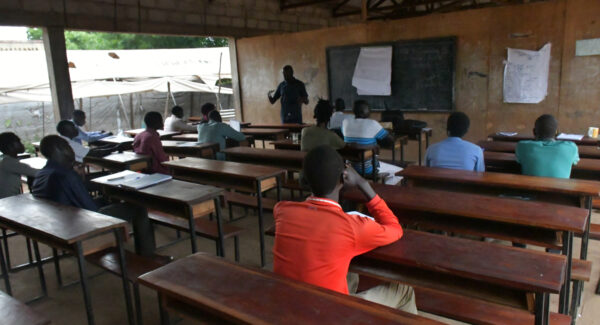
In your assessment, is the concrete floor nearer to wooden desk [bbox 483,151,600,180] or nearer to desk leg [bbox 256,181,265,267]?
desk leg [bbox 256,181,265,267]

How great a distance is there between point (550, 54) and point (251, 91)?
5537 mm

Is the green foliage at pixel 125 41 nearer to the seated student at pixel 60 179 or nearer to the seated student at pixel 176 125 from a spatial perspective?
the seated student at pixel 176 125

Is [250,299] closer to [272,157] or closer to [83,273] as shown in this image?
[83,273]

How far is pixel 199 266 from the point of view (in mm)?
1654

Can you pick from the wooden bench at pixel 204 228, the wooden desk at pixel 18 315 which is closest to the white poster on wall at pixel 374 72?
the wooden bench at pixel 204 228

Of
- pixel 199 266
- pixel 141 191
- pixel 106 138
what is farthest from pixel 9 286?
pixel 106 138

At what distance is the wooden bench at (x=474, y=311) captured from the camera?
177cm

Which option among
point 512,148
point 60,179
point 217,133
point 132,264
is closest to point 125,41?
point 217,133

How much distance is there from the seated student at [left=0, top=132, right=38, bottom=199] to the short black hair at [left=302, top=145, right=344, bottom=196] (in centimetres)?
281

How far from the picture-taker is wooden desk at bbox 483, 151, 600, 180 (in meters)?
3.01

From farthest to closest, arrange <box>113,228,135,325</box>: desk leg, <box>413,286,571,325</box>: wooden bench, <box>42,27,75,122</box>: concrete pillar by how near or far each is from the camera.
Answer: <box>42,27,75,122</box>: concrete pillar < <box>113,228,135,325</box>: desk leg < <box>413,286,571,325</box>: wooden bench

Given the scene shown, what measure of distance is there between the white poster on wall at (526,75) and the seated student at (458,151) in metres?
3.47

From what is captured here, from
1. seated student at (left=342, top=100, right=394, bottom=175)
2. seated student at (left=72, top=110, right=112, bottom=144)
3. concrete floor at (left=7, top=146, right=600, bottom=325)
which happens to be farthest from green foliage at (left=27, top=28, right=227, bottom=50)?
concrete floor at (left=7, top=146, right=600, bottom=325)

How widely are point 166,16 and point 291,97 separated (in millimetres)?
2923
